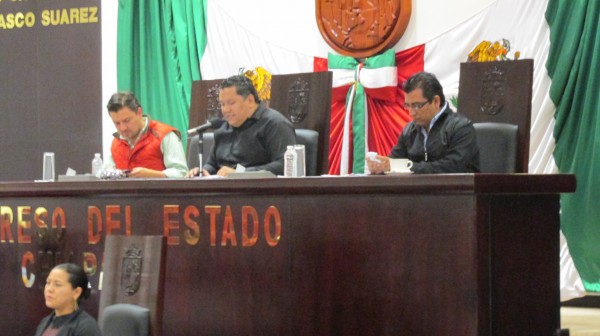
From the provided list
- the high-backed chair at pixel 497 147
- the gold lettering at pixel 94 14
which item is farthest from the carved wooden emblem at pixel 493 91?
the gold lettering at pixel 94 14

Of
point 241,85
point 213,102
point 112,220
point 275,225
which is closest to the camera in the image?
point 275,225

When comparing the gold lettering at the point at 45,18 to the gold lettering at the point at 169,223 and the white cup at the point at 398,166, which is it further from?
the white cup at the point at 398,166

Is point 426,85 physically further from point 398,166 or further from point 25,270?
point 25,270

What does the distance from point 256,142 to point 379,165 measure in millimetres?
1050

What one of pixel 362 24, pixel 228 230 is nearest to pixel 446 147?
pixel 228 230

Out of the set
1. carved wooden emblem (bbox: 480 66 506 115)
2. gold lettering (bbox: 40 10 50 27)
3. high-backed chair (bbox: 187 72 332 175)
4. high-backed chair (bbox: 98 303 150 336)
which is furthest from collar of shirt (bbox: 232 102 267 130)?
gold lettering (bbox: 40 10 50 27)

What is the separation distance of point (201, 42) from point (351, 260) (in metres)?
3.78

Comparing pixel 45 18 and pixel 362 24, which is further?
pixel 45 18

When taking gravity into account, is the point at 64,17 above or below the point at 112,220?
Result: above

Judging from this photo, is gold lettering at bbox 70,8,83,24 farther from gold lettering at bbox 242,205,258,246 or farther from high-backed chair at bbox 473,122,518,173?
gold lettering at bbox 242,205,258,246

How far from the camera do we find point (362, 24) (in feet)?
20.7

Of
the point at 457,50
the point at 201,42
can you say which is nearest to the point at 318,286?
the point at 457,50

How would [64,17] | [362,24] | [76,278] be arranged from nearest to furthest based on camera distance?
[76,278] < [362,24] < [64,17]

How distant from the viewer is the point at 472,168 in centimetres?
430
